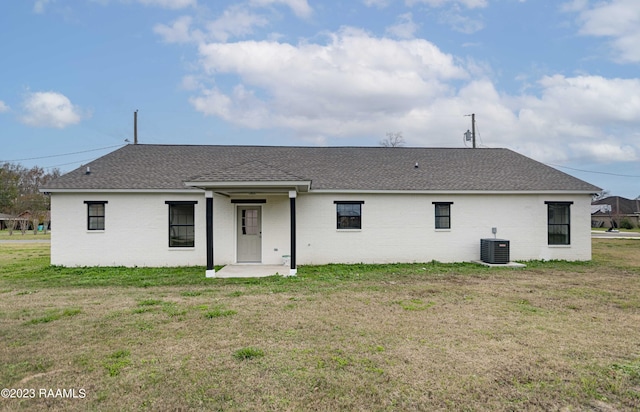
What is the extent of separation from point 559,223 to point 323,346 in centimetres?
1343

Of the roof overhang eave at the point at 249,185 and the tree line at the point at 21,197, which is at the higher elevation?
the tree line at the point at 21,197

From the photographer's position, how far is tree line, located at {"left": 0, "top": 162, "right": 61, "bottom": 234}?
48656 mm

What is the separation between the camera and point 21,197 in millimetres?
50281

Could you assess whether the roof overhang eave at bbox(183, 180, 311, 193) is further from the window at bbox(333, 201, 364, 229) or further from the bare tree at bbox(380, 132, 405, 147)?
the bare tree at bbox(380, 132, 405, 147)

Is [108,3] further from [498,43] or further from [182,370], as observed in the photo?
[498,43]

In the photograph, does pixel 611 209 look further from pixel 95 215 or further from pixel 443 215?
pixel 95 215

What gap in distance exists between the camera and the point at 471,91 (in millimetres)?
21922

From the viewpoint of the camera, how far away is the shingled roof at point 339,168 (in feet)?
43.8

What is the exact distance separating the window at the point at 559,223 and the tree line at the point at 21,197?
53.6 meters

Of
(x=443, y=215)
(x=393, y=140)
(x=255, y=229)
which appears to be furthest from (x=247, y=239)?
(x=393, y=140)

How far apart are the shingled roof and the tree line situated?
41223mm

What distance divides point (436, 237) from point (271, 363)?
10.9 metres

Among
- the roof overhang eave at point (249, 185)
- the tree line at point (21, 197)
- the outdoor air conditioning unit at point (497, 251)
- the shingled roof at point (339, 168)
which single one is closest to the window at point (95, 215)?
the shingled roof at point (339, 168)

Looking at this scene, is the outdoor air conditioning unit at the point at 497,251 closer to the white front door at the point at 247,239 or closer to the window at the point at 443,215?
the window at the point at 443,215
